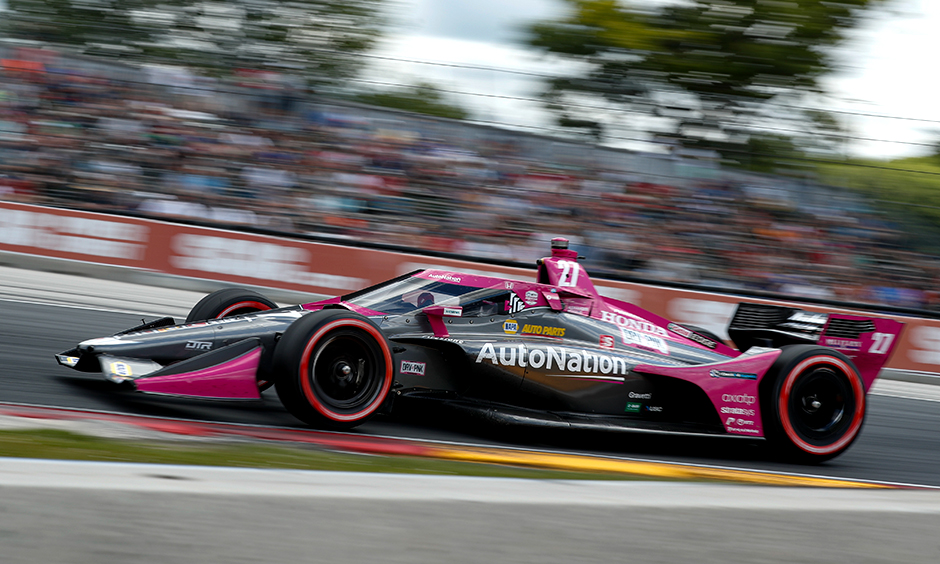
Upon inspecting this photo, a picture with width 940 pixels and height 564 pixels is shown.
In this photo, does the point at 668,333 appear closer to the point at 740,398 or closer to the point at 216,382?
the point at 740,398

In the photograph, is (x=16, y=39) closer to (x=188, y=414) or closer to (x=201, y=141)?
(x=201, y=141)

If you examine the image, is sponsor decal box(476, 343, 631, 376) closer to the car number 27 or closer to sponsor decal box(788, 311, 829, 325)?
the car number 27

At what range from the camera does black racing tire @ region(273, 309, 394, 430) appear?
482 cm

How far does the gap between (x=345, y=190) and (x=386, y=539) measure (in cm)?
1001

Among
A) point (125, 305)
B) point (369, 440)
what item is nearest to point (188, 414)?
point (369, 440)

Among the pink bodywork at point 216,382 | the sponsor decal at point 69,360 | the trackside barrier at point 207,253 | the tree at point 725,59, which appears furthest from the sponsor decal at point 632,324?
the tree at point 725,59

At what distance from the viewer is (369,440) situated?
16.2 feet

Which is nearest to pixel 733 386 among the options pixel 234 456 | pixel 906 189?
pixel 234 456

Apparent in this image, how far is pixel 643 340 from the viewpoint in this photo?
20.0ft

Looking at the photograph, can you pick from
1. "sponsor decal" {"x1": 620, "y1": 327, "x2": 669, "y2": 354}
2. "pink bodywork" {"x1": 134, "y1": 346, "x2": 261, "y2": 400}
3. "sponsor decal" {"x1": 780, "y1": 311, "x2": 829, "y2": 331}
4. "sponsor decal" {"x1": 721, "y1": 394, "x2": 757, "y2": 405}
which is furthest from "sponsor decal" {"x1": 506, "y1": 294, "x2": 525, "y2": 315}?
"sponsor decal" {"x1": 780, "y1": 311, "x2": 829, "y2": 331}

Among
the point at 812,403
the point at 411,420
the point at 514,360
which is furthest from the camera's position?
the point at 812,403

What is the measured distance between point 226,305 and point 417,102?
7600 millimetres

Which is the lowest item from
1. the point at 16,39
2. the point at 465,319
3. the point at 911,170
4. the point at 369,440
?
the point at 369,440

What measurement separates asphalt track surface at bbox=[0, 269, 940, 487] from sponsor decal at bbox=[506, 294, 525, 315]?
2.56 feet
